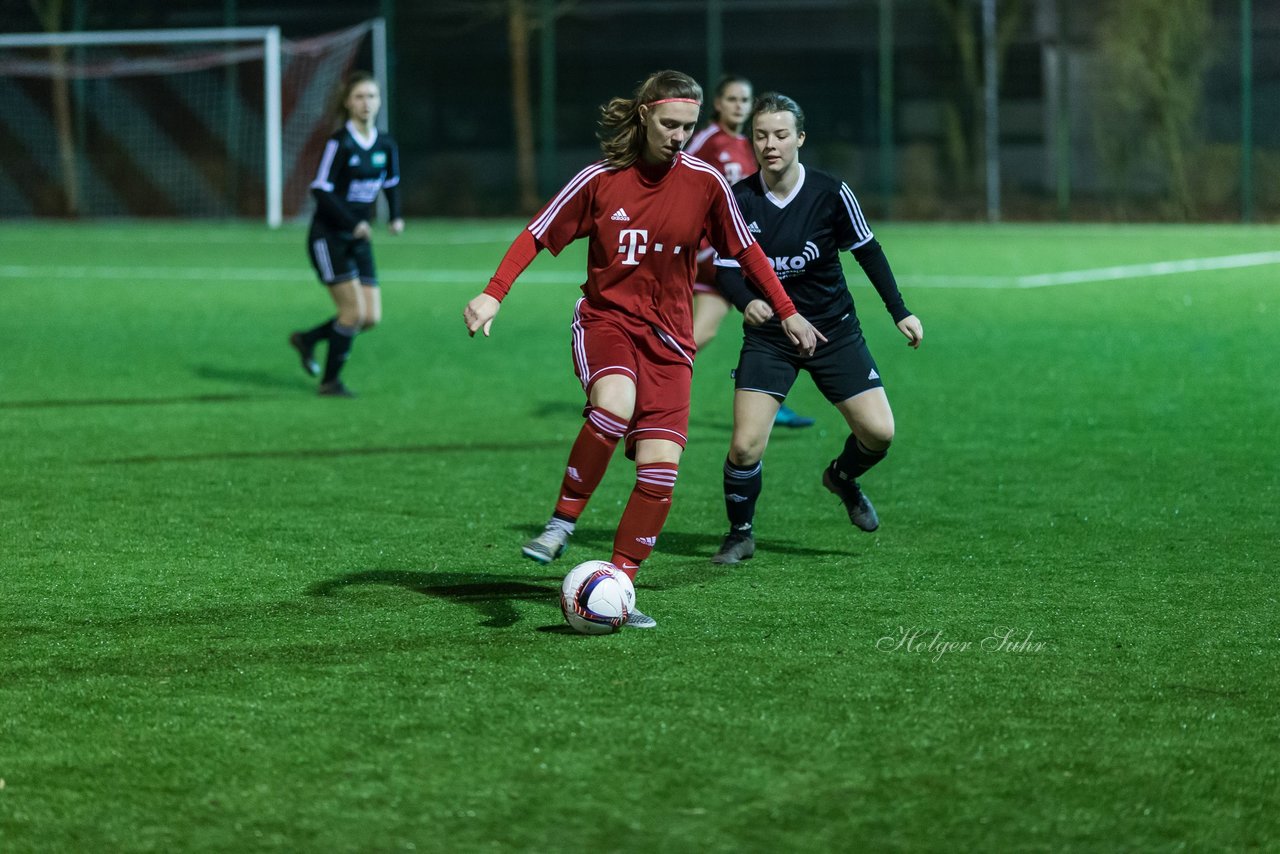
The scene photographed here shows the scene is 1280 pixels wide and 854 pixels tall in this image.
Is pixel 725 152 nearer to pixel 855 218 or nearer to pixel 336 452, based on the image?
pixel 336 452

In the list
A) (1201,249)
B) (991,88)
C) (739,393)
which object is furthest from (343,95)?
(991,88)

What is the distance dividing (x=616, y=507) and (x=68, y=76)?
26.0 metres

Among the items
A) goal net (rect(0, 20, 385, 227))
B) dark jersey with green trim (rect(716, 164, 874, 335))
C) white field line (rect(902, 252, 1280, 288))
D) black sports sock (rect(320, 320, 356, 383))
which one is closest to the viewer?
dark jersey with green trim (rect(716, 164, 874, 335))

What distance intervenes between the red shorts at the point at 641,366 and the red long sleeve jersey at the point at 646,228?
46mm

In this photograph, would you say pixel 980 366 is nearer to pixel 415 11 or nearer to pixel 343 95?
pixel 343 95

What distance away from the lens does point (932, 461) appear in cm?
855

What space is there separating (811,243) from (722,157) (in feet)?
13.4

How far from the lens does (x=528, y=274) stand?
20859mm

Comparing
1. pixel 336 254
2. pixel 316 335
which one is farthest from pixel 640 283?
pixel 316 335

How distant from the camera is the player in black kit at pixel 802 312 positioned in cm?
635

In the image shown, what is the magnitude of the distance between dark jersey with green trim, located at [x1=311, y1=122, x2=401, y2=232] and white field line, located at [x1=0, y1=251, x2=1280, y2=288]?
8083 millimetres

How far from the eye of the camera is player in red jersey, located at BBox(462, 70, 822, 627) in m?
5.33

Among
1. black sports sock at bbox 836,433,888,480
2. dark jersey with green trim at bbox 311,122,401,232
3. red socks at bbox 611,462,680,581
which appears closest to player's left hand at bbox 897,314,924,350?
black sports sock at bbox 836,433,888,480

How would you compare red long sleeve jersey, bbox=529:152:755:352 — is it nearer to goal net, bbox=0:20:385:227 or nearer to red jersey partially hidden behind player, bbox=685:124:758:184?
red jersey partially hidden behind player, bbox=685:124:758:184
